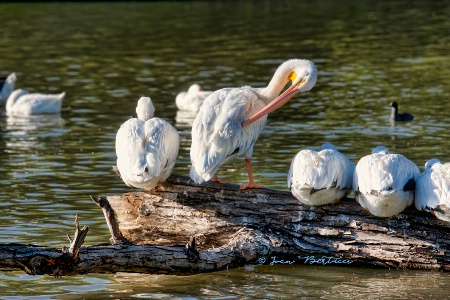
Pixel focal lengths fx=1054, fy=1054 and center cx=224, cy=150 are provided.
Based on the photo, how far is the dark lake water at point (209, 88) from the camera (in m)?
8.47

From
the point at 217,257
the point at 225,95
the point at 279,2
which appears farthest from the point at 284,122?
the point at 279,2

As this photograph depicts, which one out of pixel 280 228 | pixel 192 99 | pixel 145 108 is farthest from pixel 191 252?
pixel 192 99

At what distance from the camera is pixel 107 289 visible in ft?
27.3

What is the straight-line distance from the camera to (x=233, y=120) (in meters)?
9.01

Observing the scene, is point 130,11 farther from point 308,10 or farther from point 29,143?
point 29,143

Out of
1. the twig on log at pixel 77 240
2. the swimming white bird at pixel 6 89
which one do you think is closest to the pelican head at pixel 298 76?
the twig on log at pixel 77 240

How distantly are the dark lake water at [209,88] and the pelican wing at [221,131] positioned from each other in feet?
3.05

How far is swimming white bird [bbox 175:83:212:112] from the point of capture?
57.6ft

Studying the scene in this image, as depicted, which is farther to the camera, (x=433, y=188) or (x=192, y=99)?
(x=192, y=99)

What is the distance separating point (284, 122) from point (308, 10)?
20.8 m

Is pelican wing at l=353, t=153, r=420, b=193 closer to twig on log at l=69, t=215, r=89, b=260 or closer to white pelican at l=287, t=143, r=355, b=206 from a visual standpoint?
white pelican at l=287, t=143, r=355, b=206

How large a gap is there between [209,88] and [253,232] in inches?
457

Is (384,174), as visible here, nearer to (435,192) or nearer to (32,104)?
(435,192)

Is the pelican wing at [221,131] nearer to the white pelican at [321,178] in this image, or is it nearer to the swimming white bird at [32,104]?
the white pelican at [321,178]
